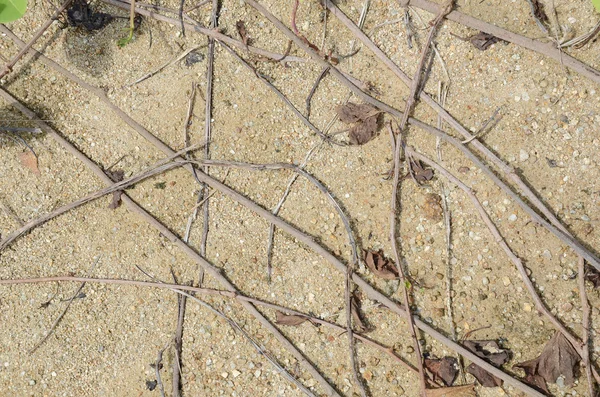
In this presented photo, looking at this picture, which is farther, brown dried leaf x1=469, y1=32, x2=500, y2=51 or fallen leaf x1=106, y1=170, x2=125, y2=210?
fallen leaf x1=106, y1=170, x2=125, y2=210

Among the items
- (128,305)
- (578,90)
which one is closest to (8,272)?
(128,305)

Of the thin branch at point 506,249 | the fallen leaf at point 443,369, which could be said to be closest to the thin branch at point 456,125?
the thin branch at point 506,249

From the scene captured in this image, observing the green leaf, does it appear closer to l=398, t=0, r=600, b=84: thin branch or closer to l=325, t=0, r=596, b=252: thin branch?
l=325, t=0, r=596, b=252: thin branch

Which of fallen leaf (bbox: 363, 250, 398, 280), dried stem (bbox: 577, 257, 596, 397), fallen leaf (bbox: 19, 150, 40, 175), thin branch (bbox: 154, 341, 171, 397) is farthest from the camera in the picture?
fallen leaf (bbox: 19, 150, 40, 175)

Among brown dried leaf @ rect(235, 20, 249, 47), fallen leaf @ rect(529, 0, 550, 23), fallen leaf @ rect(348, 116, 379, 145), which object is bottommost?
fallen leaf @ rect(348, 116, 379, 145)

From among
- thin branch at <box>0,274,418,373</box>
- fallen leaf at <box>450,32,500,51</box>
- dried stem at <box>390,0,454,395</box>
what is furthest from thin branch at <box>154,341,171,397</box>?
fallen leaf at <box>450,32,500,51</box>

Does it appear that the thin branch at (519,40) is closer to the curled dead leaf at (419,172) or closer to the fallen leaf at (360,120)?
the fallen leaf at (360,120)
